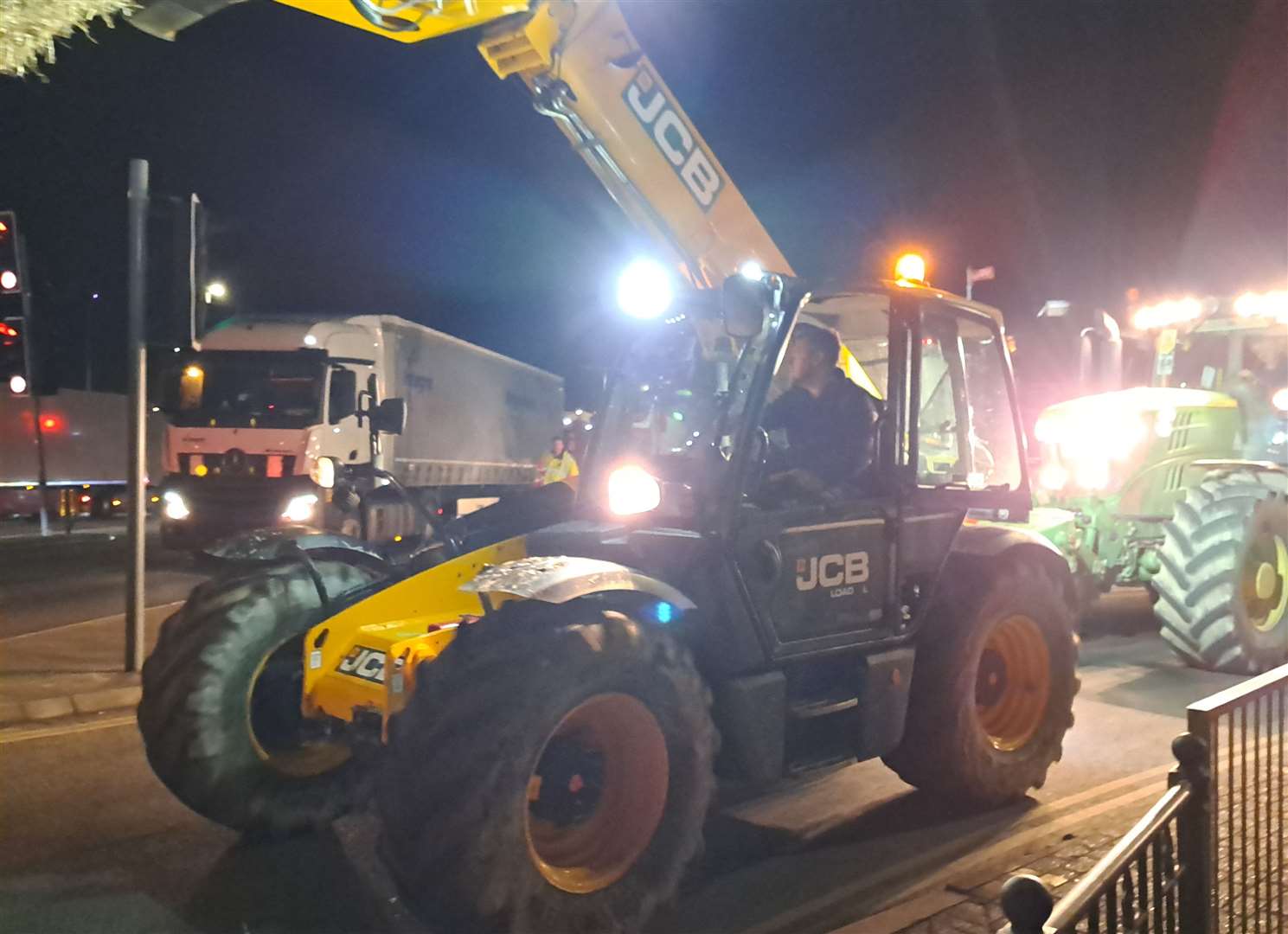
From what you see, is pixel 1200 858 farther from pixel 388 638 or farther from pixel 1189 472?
pixel 1189 472

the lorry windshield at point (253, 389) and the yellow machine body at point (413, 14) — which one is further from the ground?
the yellow machine body at point (413, 14)

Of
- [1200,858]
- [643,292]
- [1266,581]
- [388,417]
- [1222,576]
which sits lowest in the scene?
[1200,858]

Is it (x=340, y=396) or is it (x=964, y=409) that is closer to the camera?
(x=964, y=409)

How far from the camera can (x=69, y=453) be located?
2478 cm

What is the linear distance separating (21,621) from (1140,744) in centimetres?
1032

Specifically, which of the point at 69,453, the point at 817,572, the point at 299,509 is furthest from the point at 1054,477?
the point at 69,453

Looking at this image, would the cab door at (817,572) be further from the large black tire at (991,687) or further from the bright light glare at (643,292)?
the bright light glare at (643,292)

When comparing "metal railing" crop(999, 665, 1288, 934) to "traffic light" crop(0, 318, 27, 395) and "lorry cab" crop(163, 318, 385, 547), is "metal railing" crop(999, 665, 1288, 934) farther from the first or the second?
"lorry cab" crop(163, 318, 385, 547)

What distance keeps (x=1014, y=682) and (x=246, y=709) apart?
13.2 feet

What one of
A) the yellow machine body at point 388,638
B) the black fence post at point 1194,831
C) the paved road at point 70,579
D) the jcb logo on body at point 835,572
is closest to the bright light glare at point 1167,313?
the jcb logo on body at point 835,572

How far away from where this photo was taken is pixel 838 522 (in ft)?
15.7

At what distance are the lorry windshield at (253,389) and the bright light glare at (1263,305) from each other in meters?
11.1

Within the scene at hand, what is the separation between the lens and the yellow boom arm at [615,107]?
5.00 metres

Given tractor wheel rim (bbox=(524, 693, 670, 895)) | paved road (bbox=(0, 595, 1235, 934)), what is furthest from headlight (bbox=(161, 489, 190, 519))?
tractor wheel rim (bbox=(524, 693, 670, 895))
